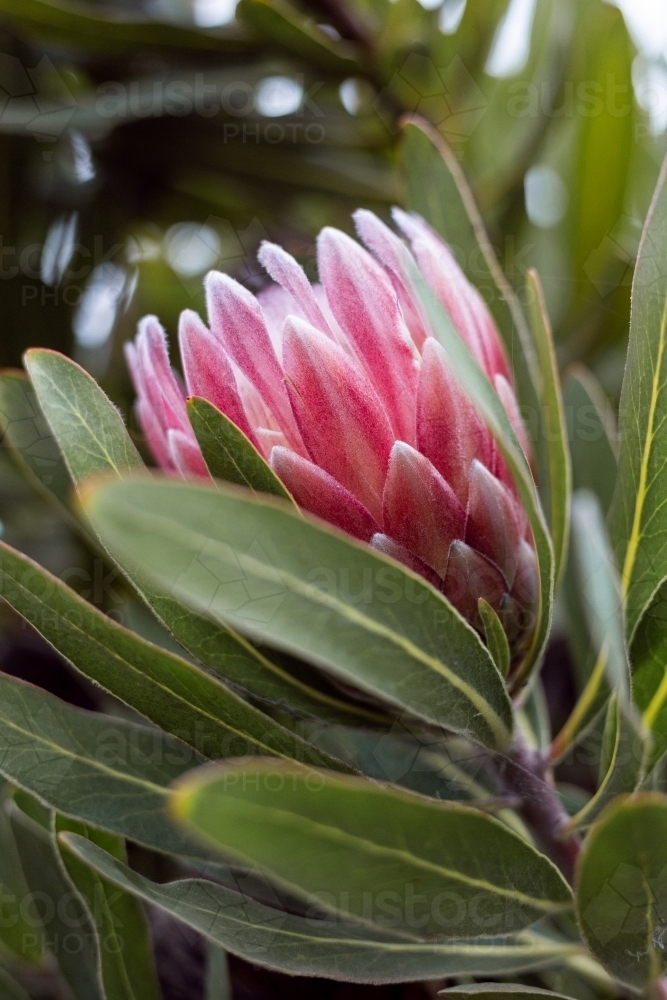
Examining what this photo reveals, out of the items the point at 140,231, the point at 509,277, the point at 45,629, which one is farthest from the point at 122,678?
the point at 140,231

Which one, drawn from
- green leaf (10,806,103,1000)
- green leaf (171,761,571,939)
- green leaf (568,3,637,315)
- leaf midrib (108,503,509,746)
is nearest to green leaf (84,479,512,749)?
leaf midrib (108,503,509,746)

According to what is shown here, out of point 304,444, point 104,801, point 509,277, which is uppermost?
point 509,277

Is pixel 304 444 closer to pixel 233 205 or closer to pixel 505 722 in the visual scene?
pixel 505 722

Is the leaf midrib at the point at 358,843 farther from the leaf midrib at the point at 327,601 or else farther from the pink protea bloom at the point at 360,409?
the pink protea bloom at the point at 360,409

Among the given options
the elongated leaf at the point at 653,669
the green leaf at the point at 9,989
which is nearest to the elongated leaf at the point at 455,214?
the elongated leaf at the point at 653,669

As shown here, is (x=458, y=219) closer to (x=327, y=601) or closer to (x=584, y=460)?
(x=584, y=460)

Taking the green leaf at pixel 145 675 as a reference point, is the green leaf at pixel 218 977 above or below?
below
